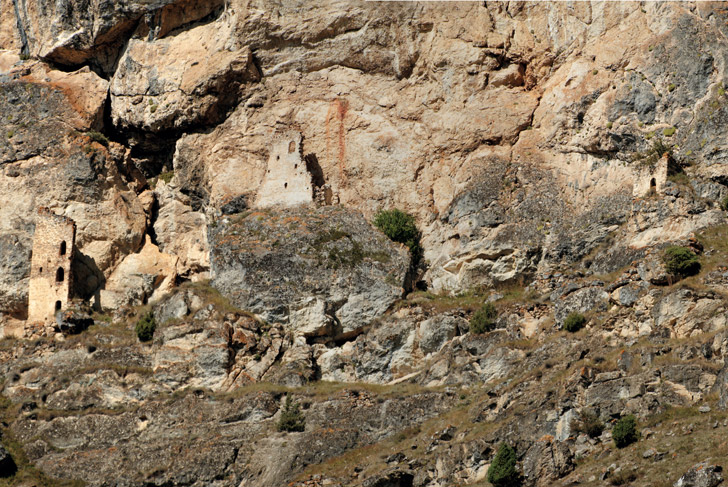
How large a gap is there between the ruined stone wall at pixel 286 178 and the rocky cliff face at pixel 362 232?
7.2 inches

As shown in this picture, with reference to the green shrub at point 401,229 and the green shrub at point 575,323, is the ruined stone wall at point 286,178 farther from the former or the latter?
the green shrub at point 575,323

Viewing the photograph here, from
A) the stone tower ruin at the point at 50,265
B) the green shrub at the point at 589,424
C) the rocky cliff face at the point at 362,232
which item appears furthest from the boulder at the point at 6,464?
the green shrub at the point at 589,424

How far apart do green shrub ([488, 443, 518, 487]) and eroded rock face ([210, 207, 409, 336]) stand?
1277cm

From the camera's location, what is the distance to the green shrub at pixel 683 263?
39.4 m

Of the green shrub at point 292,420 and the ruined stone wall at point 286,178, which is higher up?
the ruined stone wall at point 286,178

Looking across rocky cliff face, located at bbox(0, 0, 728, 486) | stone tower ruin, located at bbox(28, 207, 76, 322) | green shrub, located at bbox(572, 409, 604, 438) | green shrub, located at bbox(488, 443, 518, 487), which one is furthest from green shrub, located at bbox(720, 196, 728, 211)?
stone tower ruin, located at bbox(28, 207, 76, 322)

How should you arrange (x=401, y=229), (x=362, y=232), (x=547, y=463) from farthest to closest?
(x=401, y=229)
(x=362, y=232)
(x=547, y=463)

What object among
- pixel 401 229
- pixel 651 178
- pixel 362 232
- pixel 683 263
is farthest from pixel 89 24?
pixel 683 263

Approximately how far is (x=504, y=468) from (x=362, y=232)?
1770cm

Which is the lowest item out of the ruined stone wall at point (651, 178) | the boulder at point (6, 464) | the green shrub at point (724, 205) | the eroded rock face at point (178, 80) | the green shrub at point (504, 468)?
the boulder at point (6, 464)

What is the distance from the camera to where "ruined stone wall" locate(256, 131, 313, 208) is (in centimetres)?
5216

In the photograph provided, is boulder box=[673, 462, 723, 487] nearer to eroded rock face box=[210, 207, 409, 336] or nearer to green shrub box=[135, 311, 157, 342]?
eroded rock face box=[210, 207, 409, 336]

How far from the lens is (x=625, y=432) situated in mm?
33531

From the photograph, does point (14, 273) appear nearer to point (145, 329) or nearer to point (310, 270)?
point (145, 329)
